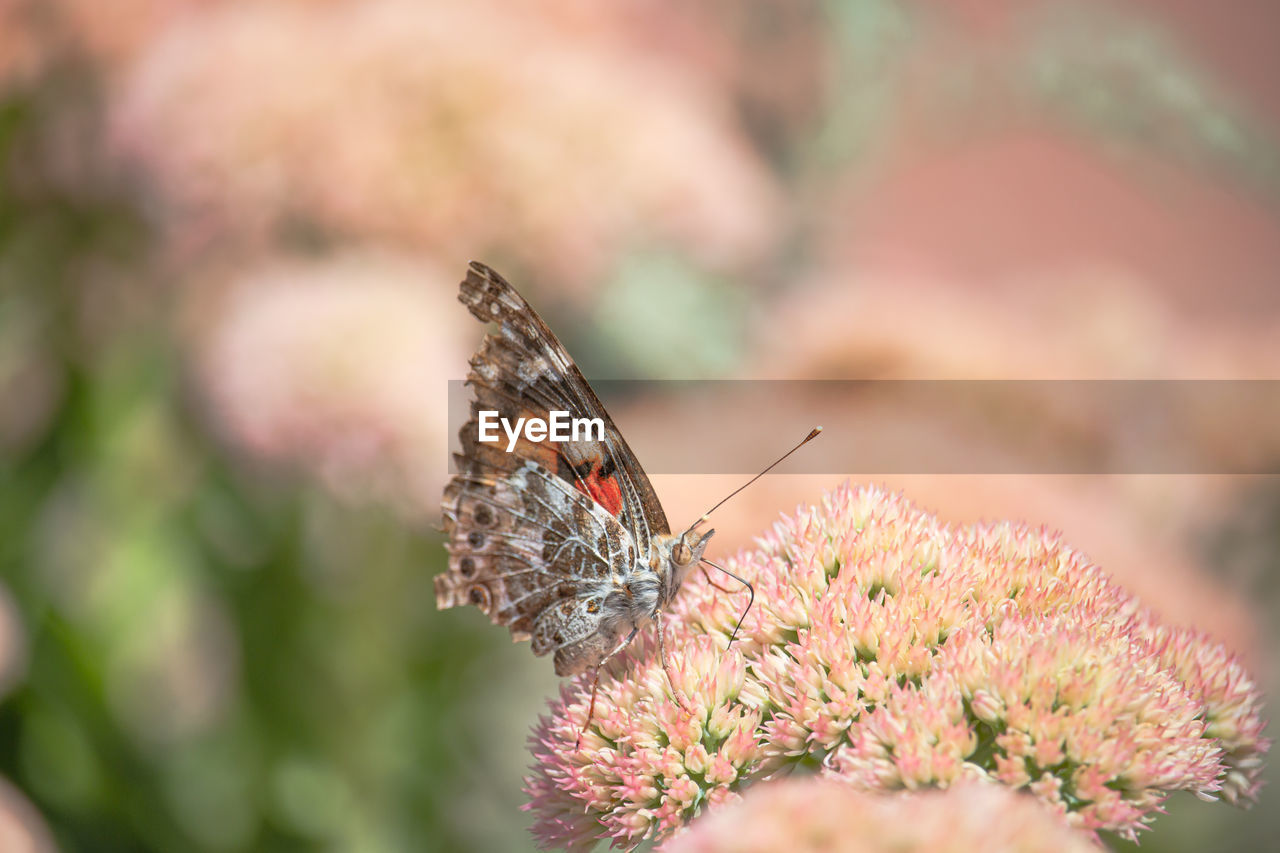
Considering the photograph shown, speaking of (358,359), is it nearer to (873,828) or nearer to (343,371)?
(343,371)

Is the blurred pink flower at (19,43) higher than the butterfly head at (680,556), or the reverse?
the blurred pink flower at (19,43)

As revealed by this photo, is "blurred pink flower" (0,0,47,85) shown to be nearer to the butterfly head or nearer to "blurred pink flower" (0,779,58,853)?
"blurred pink flower" (0,779,58,853)

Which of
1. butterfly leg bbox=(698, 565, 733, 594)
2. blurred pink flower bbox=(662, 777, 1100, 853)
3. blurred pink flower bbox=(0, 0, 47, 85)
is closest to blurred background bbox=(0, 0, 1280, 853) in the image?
blurred pink flower bbox=(0, 0, 47, 85)

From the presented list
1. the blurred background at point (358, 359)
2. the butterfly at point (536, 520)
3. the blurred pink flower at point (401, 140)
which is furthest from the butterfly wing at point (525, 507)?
the blurred pink flower at point (401, 140)

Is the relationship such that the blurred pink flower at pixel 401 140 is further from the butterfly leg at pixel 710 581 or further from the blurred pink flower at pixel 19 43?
the butterfly leg at pixel 710 581

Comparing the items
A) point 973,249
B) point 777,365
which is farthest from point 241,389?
point 973,249

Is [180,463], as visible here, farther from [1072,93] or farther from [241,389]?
[1072,93]
